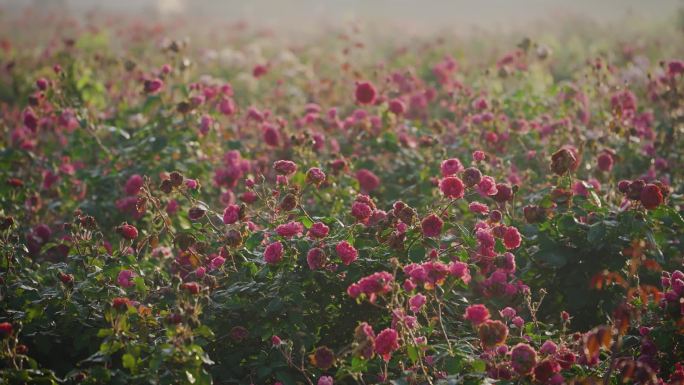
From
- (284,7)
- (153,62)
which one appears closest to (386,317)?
(153,62)

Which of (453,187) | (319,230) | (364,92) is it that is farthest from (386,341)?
(364,92)

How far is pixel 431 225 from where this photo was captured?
8.65 feet

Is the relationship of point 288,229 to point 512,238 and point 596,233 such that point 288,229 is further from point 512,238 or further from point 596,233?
point 596,233

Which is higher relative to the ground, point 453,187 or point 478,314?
point 453,187

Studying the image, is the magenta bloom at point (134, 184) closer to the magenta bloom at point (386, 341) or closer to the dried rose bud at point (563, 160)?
the magenta bloom at point (386, 341)

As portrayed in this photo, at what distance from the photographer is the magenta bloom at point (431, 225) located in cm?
263

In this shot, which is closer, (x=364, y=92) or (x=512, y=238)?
(x=512, y=238)

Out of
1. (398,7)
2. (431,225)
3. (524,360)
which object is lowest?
(398,7)

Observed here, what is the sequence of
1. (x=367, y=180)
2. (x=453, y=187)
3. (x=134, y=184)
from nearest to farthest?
(x=453, y=187)
(x=134, y=184)
(x=367, y=180)

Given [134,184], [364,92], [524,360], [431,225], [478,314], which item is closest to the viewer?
[524,360]

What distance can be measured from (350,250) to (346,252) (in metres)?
0.02

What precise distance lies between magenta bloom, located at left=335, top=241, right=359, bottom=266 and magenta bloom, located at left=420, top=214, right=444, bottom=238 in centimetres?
29

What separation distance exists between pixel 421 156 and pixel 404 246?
1818mm

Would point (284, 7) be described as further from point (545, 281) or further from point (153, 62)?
point (545, 281)
